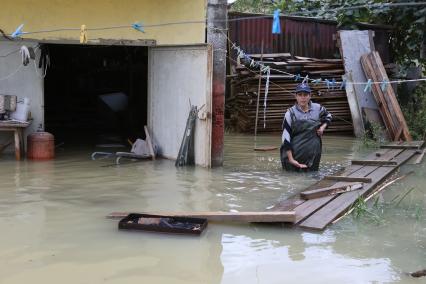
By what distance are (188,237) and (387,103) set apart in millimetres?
9283

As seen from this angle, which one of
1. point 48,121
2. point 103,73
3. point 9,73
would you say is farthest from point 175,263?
point 103,73

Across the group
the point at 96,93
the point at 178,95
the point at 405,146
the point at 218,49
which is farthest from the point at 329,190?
the point at 96,93

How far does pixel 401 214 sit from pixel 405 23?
34.0 ft

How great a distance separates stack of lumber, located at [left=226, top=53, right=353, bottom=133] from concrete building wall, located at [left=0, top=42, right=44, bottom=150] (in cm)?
582

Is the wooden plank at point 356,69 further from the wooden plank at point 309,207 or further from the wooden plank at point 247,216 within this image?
the wooden plank at point 247,216

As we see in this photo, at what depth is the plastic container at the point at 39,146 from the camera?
403 inches

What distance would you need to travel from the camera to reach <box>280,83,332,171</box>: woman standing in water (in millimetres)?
8977

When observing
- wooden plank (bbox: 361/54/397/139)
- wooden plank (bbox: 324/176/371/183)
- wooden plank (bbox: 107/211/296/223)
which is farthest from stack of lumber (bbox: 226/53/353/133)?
wooden plank (bbox: 107/211/296/223)

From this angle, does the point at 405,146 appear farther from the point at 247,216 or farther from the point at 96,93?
the point at 96,93

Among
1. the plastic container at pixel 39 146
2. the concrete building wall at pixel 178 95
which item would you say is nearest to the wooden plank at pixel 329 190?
the concrete building wall at pixel 178 95

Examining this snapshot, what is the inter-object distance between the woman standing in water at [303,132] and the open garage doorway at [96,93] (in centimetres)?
485

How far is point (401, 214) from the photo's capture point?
6387 mm

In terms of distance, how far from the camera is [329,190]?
7.00 m

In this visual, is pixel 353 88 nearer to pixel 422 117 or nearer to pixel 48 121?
pixel 422 117
